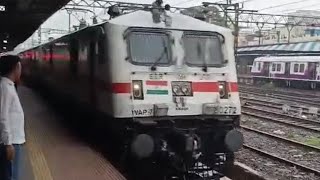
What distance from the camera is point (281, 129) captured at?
14578 mm

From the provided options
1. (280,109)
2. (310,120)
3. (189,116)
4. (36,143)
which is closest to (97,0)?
(280,109)

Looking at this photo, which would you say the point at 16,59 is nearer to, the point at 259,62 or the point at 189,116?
the point at 189,116

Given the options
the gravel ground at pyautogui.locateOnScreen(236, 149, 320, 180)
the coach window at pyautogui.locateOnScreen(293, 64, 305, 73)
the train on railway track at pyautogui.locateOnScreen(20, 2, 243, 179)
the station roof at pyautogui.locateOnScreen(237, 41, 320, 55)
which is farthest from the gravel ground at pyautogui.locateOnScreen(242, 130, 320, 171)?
the station roof at pyautogui.locateOnScreen(237, 41, 320, 55)

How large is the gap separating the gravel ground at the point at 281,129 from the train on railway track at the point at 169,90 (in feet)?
21.2

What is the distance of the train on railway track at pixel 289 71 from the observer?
32.8 metres

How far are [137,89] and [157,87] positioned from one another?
29 centimetres

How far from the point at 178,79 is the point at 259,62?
3537 cm

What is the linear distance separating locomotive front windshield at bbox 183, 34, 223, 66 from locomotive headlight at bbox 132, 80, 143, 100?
89 cm

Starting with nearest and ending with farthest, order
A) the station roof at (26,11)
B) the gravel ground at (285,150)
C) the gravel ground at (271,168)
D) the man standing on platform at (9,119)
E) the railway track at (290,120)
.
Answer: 1. the man standing on platform at (9,119)
2. the gravel ground at (271,168)
3. the gravel ground at (285,150)
4. the railway track at (290,120)
5. the station roof at (26,11)

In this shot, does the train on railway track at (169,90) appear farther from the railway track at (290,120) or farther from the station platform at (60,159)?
the railway track at (290,120)

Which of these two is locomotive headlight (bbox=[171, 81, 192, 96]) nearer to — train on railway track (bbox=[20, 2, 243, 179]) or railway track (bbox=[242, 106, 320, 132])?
train on railway track (bbox=[20, 2, 243, 179])

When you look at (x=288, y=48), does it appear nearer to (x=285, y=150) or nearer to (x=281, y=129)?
(x=281, y=129)

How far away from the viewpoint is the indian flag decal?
6703 millimetres

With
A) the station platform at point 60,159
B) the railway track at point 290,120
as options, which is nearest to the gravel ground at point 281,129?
the railway track at point 290,120
